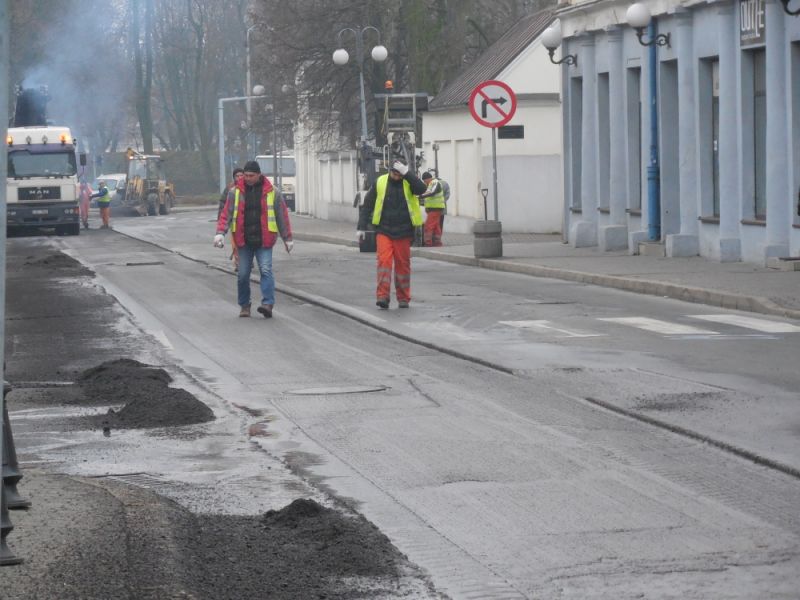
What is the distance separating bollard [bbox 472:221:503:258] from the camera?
28.4m

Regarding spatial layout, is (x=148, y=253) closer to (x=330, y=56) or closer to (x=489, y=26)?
(x=330, y=56)

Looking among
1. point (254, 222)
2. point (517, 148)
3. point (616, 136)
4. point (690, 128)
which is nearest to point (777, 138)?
point (690, 128)

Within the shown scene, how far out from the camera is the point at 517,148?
4141cm

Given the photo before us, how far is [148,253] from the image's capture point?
117ft

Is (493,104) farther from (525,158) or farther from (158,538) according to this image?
(158,538)

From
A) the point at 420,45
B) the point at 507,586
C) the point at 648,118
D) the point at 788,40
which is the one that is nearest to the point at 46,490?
the point at 507,586

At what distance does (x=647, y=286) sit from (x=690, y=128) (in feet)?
22.0

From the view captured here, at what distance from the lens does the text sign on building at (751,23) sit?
2358cm

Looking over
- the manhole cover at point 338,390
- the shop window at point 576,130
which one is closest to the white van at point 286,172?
the shop window at point 576,130

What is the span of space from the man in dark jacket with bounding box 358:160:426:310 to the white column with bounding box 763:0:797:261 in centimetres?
651

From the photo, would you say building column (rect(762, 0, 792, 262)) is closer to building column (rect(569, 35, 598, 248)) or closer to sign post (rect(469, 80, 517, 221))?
sign post (rect(469, 80, 517, 221))

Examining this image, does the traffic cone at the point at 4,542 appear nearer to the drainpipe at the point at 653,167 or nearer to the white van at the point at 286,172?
the drainpipe at the point at 653,167

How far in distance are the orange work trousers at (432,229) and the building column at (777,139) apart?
41.8ft

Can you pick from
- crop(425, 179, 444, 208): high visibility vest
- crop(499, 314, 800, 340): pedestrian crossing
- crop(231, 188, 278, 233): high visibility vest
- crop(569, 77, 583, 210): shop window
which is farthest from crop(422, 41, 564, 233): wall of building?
crop(499, 314, 800, 340): pedestrian crossing
